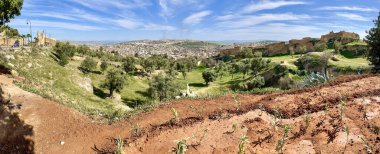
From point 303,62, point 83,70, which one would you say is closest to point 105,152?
point 83,70

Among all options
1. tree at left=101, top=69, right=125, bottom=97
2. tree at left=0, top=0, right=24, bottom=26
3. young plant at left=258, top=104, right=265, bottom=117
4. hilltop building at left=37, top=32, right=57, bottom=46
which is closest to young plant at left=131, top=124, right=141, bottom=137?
young plant at left=258, top=104, right=265, bottom=117

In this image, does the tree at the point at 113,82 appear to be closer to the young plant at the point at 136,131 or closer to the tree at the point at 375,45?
the tree at the point at 375,45

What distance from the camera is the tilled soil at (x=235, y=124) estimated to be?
13.0 meters

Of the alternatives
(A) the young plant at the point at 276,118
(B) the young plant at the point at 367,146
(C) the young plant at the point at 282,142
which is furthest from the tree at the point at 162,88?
(B) the young plant at the point at 367,146

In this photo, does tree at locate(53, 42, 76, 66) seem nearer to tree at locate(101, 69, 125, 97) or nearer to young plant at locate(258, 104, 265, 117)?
tree at locate(101, 69, 125, 97)

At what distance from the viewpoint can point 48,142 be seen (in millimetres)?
17375

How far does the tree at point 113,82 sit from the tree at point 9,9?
40114 mm

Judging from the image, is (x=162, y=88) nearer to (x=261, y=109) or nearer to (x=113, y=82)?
(x=113, y=82)

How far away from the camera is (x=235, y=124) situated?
1418cm

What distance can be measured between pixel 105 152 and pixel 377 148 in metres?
11.6

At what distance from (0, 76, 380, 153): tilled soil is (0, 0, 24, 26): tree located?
9552 millimetres

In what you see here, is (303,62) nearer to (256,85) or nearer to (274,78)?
(274,78)

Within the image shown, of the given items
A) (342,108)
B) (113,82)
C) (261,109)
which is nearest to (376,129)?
(342,108)

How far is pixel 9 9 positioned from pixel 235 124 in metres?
22.7
